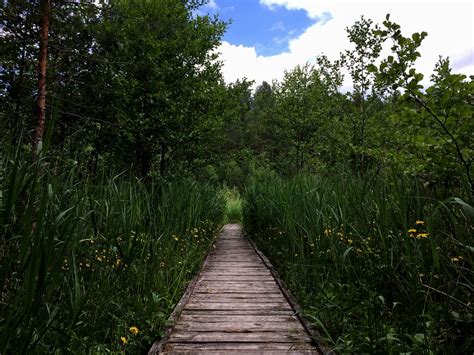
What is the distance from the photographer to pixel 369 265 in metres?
2.61

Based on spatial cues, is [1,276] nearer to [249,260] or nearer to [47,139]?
[47,139]

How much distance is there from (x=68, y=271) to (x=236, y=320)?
64.8 inches

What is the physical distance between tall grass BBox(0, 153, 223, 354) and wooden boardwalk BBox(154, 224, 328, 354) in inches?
8.8

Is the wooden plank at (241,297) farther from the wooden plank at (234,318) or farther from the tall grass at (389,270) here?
the wooden plank at (234,318)

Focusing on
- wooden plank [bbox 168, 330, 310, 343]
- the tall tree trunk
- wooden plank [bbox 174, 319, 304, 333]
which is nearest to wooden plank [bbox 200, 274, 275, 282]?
wooden plank [bbox 174, 319, 304, 333]

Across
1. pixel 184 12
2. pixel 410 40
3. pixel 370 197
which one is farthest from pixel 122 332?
pixel 184 12

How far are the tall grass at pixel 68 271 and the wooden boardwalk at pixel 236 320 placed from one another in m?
0.22

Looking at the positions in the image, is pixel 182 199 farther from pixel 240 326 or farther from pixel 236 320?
pixel 240 326

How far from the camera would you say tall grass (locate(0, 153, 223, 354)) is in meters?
1.23

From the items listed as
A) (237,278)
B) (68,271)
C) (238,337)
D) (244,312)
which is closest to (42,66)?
(68,271)

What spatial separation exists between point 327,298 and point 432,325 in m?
1.02

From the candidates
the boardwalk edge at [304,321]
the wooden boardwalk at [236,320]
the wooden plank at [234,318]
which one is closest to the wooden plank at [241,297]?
the wooden boardwalk at [236,320]

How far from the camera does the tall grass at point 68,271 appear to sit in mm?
1227

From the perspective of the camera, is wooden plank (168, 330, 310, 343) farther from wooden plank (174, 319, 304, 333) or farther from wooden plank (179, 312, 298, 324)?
wooden plank (179, 312, 298, 324)
